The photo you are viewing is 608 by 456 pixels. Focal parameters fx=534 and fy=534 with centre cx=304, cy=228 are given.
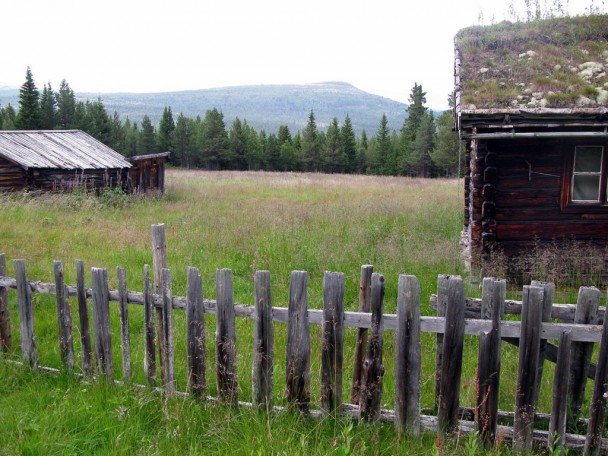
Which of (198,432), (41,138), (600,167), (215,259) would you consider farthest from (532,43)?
(41,138)

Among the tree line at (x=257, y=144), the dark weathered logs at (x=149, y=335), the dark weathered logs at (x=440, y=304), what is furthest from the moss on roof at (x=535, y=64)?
the tree line at (x=257, y=144)

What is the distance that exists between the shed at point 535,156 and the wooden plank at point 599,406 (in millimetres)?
5592

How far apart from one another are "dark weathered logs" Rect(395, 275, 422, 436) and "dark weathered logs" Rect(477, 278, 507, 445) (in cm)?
42

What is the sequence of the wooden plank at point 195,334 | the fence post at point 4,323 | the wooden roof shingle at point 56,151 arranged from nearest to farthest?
the wooden plank at point 195,334, the fence post at point 4,323, the wooden roof shingle at point 56,151

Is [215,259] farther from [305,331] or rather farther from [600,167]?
[600,167]

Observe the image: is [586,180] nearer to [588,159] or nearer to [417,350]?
[588,159]

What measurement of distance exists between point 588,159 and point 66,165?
16870 millimetres

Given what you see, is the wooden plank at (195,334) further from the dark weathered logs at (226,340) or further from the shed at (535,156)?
the shed at (535,156)

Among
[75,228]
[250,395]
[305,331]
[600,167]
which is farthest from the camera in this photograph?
[75,228]

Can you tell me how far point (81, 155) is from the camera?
21.1 m

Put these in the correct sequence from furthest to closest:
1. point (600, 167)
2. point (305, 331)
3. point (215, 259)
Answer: point (215, 259) → point (600, 167) → point (305, 331)

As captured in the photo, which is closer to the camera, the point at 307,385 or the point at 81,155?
the point at 307,385

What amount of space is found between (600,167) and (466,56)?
344 cm

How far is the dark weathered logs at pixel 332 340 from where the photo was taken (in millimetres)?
3732
